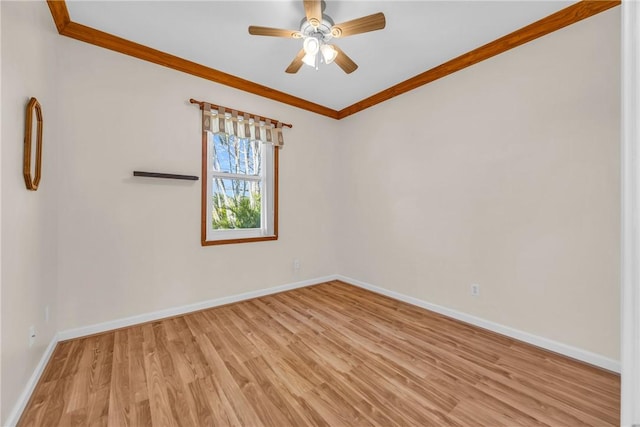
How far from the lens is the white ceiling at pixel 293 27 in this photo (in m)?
1.98

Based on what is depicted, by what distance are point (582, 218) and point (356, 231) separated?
7.76 ft

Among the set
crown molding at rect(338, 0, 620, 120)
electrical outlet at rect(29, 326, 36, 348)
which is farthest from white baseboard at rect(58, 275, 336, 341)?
crown molding at rect(338, 0, 620, 120)

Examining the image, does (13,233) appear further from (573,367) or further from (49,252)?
(573,367)

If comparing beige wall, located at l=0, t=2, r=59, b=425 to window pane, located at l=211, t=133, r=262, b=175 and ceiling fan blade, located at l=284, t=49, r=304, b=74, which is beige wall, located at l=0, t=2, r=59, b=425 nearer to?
window pane, located at l=211, t=133, r=262, b=175

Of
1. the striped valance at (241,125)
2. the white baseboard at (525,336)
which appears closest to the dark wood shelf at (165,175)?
the striped valance at (241,125)

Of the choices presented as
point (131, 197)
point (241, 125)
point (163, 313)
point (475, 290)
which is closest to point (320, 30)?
point (241, 125)

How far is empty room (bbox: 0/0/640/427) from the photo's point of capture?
1447mm

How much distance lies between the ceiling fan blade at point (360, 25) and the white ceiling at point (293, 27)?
199mm

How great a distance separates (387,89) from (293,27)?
4.98ft

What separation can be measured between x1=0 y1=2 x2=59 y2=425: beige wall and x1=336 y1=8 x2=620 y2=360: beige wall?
319 cm

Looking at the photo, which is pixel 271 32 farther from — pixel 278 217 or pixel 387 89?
pixel 278 217

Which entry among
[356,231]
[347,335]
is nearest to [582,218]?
[347,335]

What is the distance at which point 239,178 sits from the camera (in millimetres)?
3258

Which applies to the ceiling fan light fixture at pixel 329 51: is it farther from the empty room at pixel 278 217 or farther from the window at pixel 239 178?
the window at pixel 239 178
